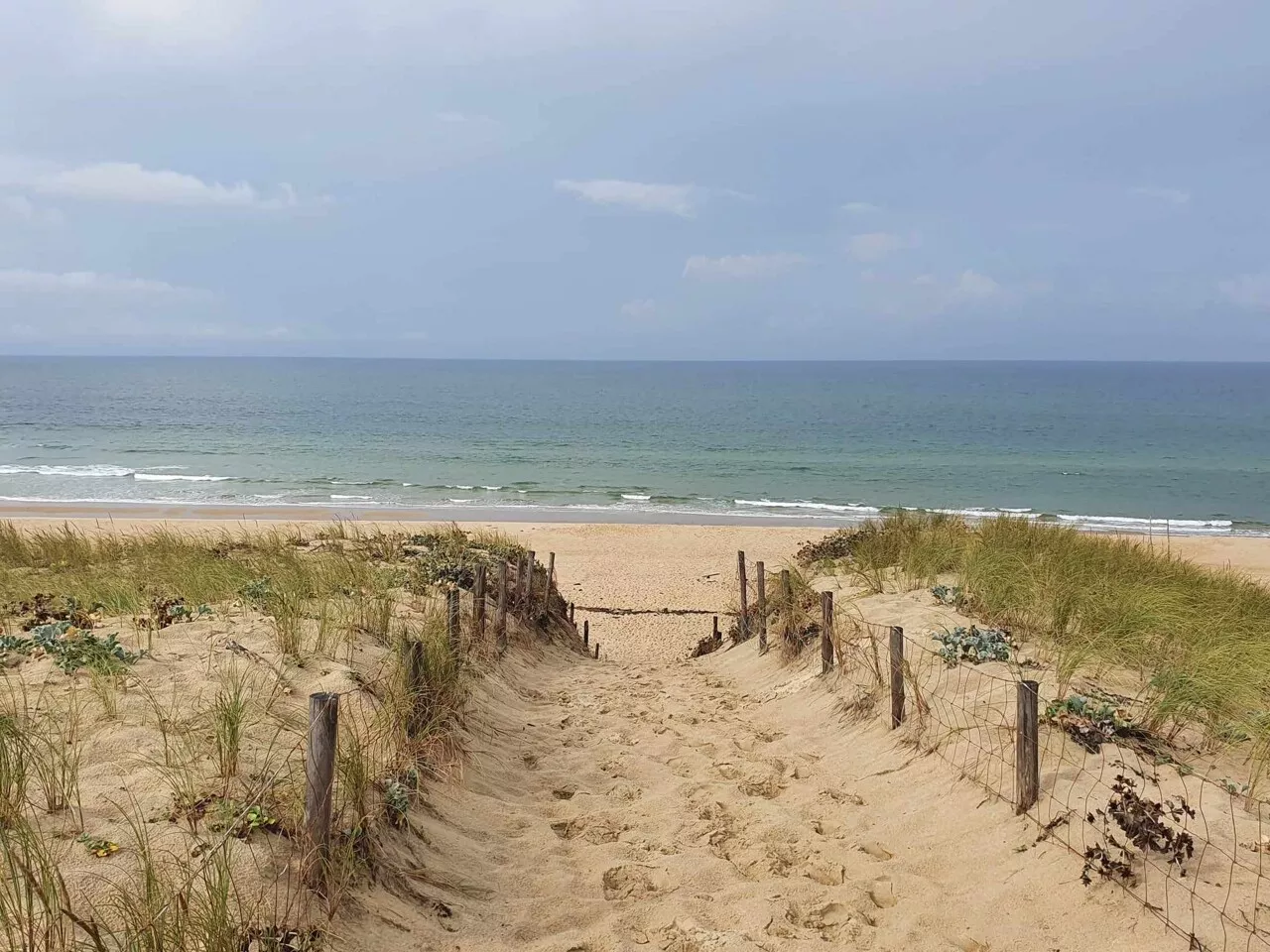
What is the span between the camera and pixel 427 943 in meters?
3.77

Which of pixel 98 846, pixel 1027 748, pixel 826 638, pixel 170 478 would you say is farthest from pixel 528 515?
pixel 98 846

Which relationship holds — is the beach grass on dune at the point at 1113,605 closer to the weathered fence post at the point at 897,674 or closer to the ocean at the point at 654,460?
the weathered fence post at the point at 897,674

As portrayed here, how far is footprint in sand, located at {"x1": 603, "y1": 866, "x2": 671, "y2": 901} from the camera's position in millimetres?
4547

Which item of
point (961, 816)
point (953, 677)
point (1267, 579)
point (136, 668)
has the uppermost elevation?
point (136, 668)

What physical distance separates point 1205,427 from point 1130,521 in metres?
44.8

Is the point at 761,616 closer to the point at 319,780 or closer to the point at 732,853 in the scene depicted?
the point at 732,853

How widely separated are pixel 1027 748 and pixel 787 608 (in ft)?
19.1

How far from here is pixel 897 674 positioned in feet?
21.2

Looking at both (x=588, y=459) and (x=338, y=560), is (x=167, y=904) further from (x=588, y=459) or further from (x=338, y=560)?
(x=588, y=459)

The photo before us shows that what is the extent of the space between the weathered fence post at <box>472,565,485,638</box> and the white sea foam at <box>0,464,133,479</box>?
3626cm

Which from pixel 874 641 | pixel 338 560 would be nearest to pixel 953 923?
pixel 874 641

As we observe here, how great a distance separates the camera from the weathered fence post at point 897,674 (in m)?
6.43

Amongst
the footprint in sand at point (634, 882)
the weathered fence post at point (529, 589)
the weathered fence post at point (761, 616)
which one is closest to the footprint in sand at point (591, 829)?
the footprint in sand at point (634, 882)

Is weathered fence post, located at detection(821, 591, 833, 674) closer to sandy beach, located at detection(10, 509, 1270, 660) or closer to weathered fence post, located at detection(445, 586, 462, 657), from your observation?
weathered fence post, located at detection(445, 586, 462, 657)
